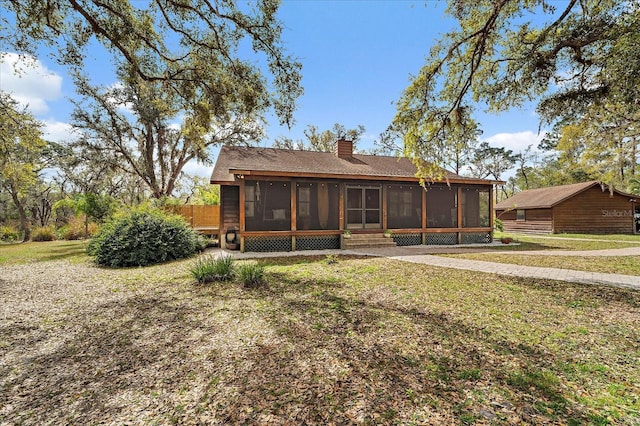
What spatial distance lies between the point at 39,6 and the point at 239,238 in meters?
8.41

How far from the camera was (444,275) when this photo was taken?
6.85 metres

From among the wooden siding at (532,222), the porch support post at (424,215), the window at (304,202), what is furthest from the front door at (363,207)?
the wooden siding at (532,222)

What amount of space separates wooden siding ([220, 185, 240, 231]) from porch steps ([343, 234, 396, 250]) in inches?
188

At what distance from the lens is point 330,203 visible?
1215cm

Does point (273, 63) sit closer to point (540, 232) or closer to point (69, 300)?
point (69, 300)

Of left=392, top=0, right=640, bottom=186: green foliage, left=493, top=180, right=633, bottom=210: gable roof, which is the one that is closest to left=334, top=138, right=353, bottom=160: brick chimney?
left=392, top=0, right=640, bottom=186: green foliage

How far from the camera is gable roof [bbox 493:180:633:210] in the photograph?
68.7 feet

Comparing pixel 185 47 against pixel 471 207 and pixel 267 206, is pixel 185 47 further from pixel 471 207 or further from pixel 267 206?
pixel 471 207

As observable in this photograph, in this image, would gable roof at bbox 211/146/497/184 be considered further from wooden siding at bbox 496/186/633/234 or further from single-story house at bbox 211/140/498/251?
wooden siding at bbox 496/186/633/234

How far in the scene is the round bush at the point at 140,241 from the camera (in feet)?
28.5

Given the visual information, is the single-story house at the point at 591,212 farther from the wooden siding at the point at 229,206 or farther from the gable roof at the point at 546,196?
the wooden siding at the point at 229,206

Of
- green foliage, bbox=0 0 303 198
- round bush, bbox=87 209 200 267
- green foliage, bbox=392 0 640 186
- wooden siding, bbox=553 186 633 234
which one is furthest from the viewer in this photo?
wooden siding, bbox=553 186 633 234

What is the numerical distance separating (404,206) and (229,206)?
7.68 m

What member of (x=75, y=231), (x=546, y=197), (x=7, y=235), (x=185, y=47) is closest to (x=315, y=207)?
(x=185, y=47)
